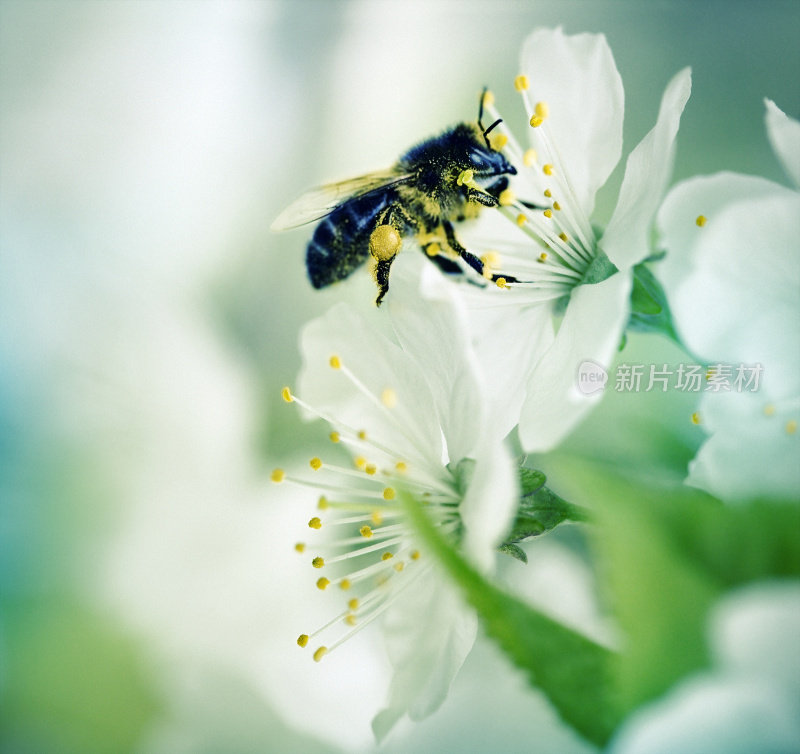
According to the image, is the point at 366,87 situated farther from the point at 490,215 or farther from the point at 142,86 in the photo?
the point at 490,215

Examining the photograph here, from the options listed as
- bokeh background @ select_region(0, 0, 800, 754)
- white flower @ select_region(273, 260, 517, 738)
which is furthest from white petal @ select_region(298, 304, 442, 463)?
bokeh background @ select_region(0, 0, 800, 754)

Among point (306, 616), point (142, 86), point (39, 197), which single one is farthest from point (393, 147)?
point (306, 616)

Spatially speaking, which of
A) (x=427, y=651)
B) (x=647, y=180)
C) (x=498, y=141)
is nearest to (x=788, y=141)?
(x=647, y=180)

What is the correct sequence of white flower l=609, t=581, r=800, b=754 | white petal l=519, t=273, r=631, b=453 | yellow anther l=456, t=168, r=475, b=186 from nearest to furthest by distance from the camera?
1. white flower l=609, t=581, r=800, b=754
2. white petal l=519, t=273, r=631, b=453
3. yellow anther l=456, t=168, r=475, b=186

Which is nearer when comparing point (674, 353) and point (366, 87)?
point (674, 353)

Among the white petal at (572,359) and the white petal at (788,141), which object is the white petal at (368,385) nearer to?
the white petal at (572,359)

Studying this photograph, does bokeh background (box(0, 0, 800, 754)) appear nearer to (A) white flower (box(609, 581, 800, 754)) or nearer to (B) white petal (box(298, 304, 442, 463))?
(B) white petal (box(298, 304, 442, 463))
